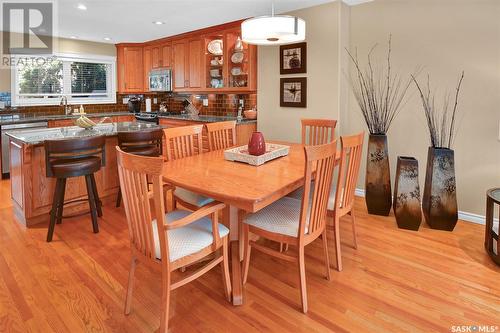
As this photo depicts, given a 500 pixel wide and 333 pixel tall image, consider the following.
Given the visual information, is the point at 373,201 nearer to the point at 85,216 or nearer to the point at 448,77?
the point at 448,77

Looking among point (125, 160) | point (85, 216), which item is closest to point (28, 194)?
point (85, 216)

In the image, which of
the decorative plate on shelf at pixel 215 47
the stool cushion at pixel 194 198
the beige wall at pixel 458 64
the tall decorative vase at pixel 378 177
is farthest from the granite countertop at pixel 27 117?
the beige wall at pixel 458 64

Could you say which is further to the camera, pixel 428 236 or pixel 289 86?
pixel 289 86

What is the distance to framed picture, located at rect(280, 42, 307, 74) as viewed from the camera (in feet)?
12.6

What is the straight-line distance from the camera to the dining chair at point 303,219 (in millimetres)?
1732

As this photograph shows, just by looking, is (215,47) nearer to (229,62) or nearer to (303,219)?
(229,62)

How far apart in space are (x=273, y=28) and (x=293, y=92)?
1.85 m

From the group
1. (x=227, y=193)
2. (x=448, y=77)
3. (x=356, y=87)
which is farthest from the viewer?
(x=356, y=87)

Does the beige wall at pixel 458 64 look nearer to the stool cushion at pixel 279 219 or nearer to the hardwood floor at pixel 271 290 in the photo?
the hardwood floor at pixel 271 290

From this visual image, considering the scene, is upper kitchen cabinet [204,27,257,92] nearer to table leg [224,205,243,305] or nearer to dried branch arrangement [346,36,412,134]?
dried branch arrangement [346,36,412,134]

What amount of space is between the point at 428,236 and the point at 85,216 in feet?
10.8

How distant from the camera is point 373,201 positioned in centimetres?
331

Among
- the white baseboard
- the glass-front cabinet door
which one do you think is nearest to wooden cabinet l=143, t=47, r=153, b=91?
the glass-front cabinet door

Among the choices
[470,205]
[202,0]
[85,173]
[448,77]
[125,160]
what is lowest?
→ [470,205]
